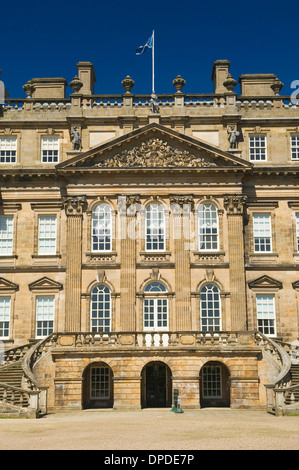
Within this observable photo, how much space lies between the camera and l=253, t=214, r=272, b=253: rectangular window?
40031mm

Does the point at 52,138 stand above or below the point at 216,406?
above

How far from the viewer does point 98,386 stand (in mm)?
37750

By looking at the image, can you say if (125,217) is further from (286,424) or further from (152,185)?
(286,424)

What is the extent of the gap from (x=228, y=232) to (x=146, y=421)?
14.9m

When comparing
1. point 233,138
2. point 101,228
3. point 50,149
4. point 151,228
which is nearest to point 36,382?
point 101,228

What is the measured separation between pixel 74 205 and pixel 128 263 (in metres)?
4.67

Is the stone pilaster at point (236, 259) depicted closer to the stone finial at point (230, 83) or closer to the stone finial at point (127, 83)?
the stone finial at point (230, 83)

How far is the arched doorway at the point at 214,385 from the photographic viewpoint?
122 feet

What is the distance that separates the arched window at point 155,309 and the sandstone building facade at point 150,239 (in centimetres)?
6

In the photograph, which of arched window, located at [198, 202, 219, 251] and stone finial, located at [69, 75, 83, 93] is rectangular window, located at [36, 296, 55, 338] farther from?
stone finial, located at [69, 75, 83, 93]

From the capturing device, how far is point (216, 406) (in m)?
36.9

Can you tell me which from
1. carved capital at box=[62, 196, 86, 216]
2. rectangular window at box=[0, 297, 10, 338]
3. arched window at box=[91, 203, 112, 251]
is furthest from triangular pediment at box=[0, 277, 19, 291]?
carved capital at box=[62, 196, 86, 216]
